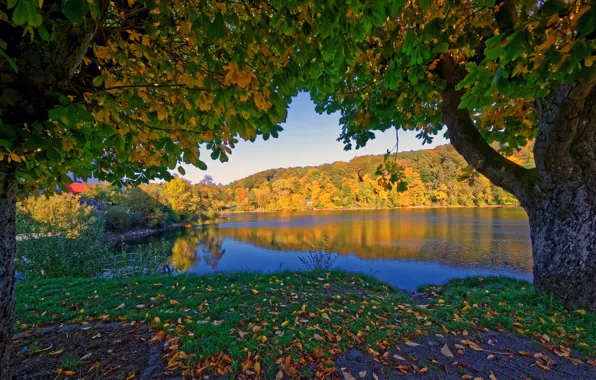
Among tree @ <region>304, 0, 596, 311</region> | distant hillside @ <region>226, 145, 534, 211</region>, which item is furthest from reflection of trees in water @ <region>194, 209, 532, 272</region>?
distant hillside @ <region>226, 145, 534, 211</region>

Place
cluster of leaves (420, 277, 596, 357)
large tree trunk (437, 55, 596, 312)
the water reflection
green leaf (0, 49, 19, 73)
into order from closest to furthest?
green leaf (0, 49, 19, 73), cluster of leaves (420, 277, 596, 357), large tree trunk (437, 55, 596, 312), the water reflection

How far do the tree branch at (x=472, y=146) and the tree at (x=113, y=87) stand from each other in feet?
9.77

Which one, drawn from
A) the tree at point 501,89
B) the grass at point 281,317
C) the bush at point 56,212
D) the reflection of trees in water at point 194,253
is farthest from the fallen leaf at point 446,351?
the bush at point 56,212

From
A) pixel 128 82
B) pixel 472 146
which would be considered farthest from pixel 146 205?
pixel 472 146

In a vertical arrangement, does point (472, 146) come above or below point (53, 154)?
above

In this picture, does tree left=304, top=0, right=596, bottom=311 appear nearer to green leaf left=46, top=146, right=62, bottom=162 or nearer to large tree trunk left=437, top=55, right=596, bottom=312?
large tree trunk left=437, top=55, right=596, bottom=312

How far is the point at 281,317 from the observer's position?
3350 mm

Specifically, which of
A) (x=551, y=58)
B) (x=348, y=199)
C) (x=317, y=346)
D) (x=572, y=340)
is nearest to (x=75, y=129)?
(x=317, y=346)

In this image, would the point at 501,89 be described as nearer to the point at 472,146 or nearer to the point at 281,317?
the point at 472,146

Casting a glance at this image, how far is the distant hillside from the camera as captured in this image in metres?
54.2

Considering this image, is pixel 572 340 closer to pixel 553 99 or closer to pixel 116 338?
pixel 553 99

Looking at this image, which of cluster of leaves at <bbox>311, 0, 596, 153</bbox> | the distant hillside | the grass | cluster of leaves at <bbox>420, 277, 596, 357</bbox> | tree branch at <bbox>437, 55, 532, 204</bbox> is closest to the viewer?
cluster of leaves at <bbox>311, 0, 596, 153</bbox>

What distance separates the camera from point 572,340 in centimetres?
291

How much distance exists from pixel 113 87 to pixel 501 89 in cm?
281
